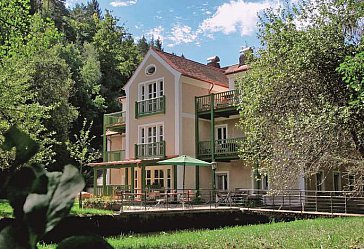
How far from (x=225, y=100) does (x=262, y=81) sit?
8.75m

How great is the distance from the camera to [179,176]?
24297mm

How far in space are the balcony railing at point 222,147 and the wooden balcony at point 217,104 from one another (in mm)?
1447

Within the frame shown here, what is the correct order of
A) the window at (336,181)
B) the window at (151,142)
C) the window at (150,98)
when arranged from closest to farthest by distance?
the window at (336,181) → the window at (151,142) → the window at (150,98)

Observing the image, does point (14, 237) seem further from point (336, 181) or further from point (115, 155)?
point (115, 155)

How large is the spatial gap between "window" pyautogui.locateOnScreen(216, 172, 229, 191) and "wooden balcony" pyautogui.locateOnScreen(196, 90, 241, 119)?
3193 mm

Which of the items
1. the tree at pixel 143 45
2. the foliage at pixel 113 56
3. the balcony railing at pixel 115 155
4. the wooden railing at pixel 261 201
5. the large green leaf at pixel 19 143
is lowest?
the wooden railing at pixel 261 201

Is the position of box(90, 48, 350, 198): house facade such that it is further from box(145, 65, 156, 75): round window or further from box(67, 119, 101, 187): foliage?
box(67, 119, 101, 187): foliage

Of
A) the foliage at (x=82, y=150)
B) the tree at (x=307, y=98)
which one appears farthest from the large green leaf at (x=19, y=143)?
the foliage at (x=82, y=150)

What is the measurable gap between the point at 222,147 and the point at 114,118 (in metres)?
9.20

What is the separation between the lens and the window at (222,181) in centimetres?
2478

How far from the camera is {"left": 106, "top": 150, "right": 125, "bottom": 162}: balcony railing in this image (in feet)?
92.6

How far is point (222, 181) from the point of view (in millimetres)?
25000

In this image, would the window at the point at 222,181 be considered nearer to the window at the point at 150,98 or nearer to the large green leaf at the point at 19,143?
the window at the point at 150,98

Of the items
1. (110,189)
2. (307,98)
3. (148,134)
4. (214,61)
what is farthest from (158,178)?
(307,98)
